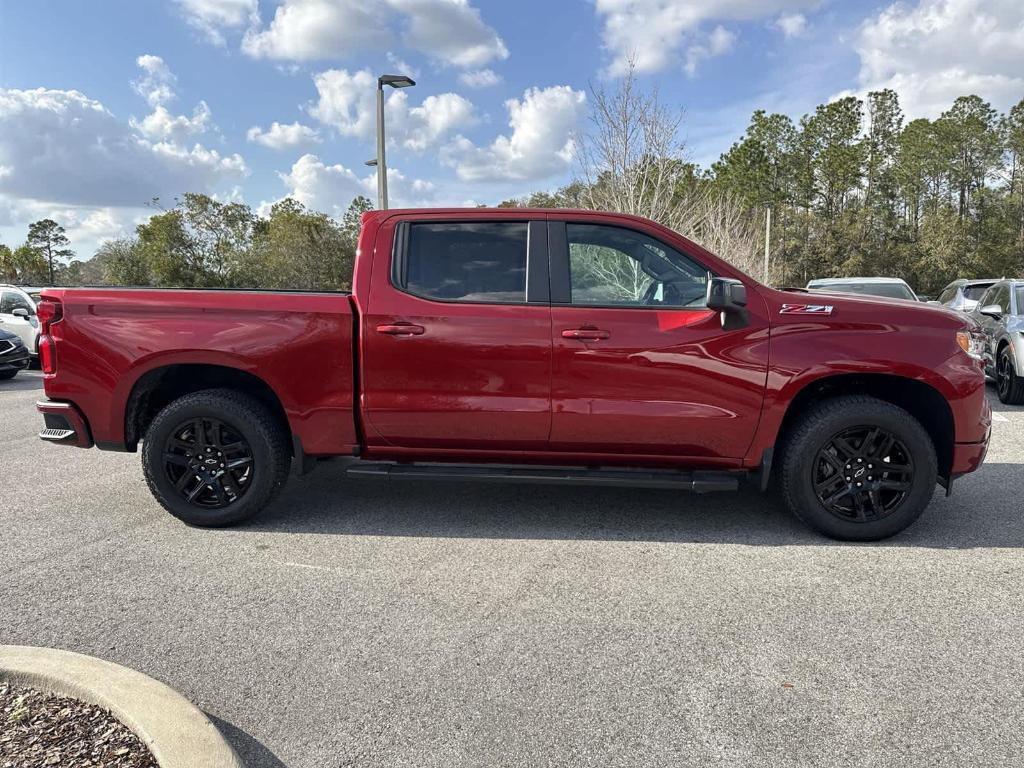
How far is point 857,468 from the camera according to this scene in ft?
13.8

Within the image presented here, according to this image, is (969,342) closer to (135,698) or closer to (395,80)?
(135,698)

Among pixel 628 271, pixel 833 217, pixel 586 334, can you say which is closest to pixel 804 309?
pixel 628 271

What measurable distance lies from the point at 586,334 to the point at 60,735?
2955 millimetres

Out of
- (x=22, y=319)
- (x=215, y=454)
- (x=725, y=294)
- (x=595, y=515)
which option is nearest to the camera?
(x=725, y=294)

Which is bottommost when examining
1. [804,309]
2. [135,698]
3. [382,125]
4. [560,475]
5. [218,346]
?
[135,698]

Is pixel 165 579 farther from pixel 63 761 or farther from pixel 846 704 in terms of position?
pixel 846 704

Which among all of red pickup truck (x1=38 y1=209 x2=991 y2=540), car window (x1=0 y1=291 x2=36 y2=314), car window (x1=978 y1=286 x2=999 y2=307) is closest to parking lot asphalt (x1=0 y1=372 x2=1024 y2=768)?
red pickup truck (x1=38 y1=209 x2=991 y2=540)

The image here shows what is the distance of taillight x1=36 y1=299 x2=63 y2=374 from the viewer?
4371 millimetres

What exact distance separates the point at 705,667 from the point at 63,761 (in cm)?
222

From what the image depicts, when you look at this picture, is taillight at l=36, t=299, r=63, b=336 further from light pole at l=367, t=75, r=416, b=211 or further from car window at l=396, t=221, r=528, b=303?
light pole at l=367, t=75, r=416, b=211

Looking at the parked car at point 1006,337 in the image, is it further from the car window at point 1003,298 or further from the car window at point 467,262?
the car window at point 467,262

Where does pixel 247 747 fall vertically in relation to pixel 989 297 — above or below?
below

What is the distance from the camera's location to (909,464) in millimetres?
4145

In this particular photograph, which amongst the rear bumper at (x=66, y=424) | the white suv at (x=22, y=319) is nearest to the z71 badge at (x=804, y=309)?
the rear bumper at (x=66, y=424)
